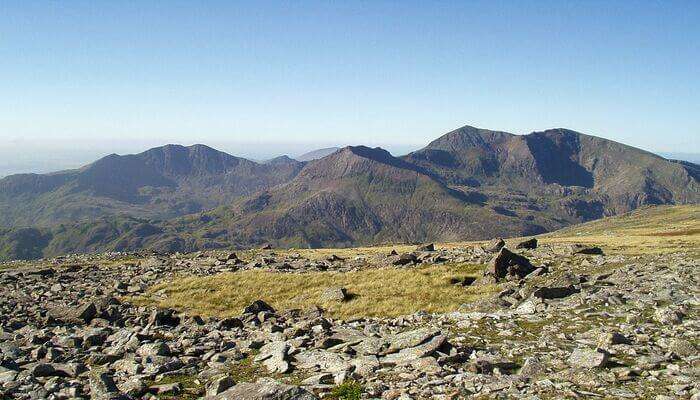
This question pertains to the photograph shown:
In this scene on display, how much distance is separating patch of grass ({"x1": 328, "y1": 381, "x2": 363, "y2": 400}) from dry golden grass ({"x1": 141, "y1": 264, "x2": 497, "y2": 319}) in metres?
17.1

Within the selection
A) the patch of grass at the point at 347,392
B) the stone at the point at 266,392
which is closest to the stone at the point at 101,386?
the stone at the point at 266,392

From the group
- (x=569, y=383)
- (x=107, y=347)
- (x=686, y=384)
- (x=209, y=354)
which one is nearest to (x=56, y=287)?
(x=107, y=347)

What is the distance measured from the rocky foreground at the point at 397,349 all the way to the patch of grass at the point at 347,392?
6cm

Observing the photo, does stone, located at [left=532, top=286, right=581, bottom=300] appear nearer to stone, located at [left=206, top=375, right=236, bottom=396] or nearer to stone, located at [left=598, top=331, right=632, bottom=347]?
stone, located at [left=598, top=331, right=632, bottom=347]

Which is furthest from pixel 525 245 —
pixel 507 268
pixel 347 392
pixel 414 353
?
pixel 347 392

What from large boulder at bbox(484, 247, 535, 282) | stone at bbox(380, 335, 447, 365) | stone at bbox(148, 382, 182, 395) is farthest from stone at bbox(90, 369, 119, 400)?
large boulder at bbox(484, 247, 535, 282)

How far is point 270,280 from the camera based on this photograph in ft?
150

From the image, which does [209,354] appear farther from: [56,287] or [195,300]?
[56,287]

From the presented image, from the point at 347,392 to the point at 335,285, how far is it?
96.6 ft

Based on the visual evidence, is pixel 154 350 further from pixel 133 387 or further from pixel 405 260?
pixel 405 260

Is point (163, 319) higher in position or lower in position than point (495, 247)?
lower

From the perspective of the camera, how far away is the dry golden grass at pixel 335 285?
33.5 meters

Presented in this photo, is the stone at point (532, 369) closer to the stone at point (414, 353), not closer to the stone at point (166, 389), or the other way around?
the stone at point (414, 353)

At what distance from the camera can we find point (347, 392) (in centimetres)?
1357
